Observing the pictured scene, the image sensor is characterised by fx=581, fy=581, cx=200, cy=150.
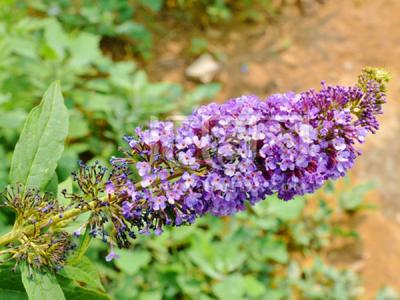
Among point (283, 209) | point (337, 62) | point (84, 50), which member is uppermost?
point (337, 62)

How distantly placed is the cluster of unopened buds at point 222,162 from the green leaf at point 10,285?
0.15m

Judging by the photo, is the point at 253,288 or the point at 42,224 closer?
the point at 42,224

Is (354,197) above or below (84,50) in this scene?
below

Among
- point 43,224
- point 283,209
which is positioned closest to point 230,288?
point 283,209

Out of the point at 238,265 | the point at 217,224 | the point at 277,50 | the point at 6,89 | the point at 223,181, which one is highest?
the point at 277,50

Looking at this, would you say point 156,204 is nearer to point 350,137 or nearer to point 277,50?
point 350,137

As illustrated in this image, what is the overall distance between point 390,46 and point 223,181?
5.58m

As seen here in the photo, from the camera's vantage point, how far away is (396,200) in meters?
5.64

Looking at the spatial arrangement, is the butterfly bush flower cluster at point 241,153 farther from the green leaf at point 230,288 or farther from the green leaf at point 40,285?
the green leaf at point 230,288

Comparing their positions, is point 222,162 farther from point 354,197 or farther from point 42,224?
point 354,197

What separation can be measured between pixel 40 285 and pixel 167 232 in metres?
2.25

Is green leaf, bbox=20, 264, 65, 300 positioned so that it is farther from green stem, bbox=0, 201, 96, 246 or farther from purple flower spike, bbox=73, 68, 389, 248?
purple flower spike, bbox=73, 68, 389, 248

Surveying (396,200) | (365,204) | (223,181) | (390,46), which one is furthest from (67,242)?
(390,46)

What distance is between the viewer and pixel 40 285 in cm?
211
